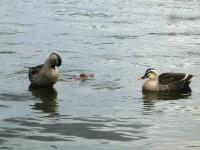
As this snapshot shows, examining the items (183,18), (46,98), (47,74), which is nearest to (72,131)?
(46,98)

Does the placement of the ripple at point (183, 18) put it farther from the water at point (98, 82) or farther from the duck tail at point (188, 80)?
the duck tail at point (188, 80)

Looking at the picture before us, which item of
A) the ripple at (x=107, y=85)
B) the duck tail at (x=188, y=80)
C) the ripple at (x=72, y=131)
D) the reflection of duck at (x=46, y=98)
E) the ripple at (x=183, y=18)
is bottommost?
the ripple at (x=72, y=131)

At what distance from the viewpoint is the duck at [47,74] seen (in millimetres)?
19109

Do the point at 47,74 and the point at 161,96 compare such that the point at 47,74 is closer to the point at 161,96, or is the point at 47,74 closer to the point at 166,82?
the point at 161,96

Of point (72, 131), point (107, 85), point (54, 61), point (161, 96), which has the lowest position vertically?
point (72, 131)

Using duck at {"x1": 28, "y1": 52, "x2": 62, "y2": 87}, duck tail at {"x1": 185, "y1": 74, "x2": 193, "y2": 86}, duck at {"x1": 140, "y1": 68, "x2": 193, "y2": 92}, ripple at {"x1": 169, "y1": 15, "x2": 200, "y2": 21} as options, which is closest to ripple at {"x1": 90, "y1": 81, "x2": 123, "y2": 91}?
duck at {"x1": 140, "y1": 68, "x2": 193, "y2": 92}

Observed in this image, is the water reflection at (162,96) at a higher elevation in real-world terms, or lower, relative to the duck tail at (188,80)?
lower

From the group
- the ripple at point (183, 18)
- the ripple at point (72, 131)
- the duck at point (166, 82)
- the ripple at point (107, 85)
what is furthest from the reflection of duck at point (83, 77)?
the ripple at point (183, 18)

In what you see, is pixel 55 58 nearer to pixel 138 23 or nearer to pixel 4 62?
pixel 4 62

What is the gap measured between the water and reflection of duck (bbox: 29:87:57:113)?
3 cm

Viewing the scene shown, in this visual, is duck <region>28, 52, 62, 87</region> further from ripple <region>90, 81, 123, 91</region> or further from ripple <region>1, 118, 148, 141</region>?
ripple <region>1, 118, 148, 141</region>

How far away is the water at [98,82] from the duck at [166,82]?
36 centimetres

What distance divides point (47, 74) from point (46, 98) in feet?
5.19

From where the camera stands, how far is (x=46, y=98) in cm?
1767
